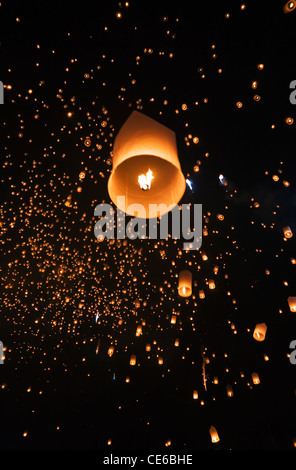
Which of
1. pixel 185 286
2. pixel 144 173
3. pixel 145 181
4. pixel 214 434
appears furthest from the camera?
pixel 214 434

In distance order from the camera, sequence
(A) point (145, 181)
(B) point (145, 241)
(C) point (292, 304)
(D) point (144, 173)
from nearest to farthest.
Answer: (A) point (145, 181)
(D) point (144, 173)
(C) point (292, 304)
(B) point (145, 241)

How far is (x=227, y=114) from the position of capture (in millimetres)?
3682

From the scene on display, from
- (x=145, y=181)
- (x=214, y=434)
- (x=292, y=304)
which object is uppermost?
(x=145, y=181)

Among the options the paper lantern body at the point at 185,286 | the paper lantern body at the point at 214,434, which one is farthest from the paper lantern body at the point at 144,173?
the paper lantern body at the point at 214,434

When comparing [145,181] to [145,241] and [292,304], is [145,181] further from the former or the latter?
[292,304]

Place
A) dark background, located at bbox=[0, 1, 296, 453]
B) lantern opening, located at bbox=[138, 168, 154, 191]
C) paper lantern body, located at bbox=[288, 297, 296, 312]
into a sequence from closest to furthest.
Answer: lantern opening, located at bbox=[138, 168, 154, 191]
dark background, located at bbox=[0, 1, 296, 453]
paper lantern body, located at bbox=[288, 297, 296, 312]

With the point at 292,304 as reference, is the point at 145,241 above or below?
above

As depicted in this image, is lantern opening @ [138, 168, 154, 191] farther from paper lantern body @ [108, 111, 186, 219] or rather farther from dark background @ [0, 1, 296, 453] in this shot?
dark background @ [0, 1, 296, 453]

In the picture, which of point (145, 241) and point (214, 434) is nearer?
point (145, 241)

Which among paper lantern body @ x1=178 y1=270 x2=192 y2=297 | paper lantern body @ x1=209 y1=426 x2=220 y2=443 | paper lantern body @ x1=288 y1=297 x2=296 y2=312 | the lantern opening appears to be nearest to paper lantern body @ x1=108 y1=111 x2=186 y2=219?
the lantern opening

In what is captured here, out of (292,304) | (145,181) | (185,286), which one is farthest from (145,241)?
(292,304)

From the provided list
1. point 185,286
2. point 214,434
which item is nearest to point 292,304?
point 185,286
